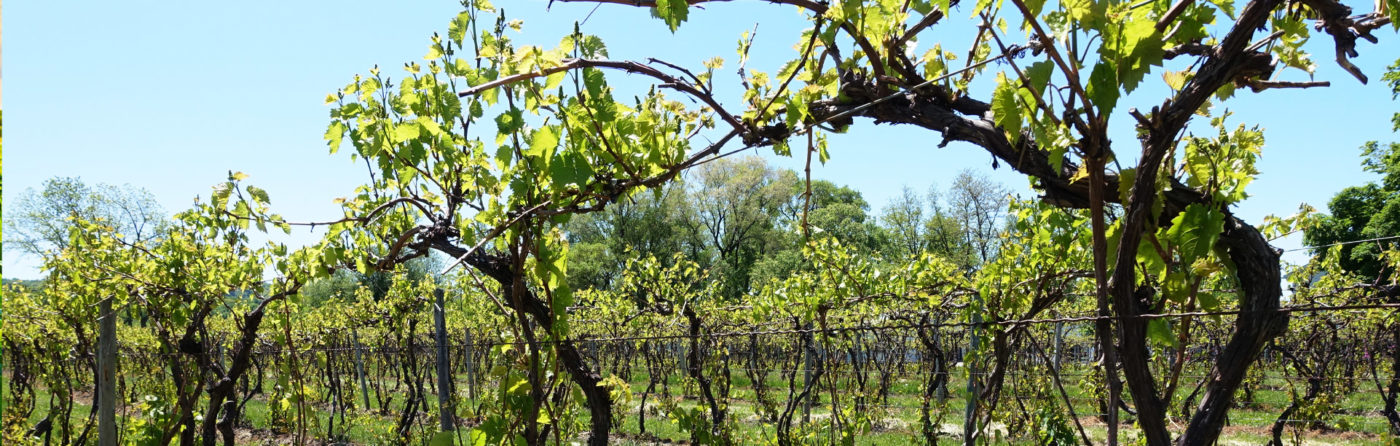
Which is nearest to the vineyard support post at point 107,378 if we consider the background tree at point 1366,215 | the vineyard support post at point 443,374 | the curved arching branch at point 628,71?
the vineyard support post at point 443,374

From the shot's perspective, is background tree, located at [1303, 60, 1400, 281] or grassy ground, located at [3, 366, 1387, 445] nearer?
grassy ground, located at [3, 366, 1387, 445]

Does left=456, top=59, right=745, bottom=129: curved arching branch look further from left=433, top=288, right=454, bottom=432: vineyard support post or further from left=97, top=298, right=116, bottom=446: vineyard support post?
left=97, top=298, right=116, bottom=446: vineyard support post

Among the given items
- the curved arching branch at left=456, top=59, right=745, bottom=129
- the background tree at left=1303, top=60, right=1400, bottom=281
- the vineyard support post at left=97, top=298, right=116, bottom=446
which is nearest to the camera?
the curved arching branch at left=456, top=59, right=745, bottom=129

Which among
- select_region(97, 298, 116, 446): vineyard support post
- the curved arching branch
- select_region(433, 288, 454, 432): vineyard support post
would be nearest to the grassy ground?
select_region(433, 288, 454, 432): vineyard support post

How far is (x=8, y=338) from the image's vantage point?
22.4ft

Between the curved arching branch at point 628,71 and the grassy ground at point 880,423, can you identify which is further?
the grassy ground at point 880,423

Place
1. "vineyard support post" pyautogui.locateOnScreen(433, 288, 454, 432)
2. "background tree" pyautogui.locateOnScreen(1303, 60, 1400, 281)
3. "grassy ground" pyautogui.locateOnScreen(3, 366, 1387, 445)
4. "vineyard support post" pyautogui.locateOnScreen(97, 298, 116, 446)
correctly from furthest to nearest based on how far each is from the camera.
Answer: "background tree" pyautogui.locateOnScreen(1303, 60, 1400, 281), "grassy ground" pyautogui.locateOnScreen(3, 366, 1387, 445), "vineyard support post" pyautogui.locateOnScreen(433, 288, 454, 432), "vineyard support post" pyautogui.locateOnScreen(97, 298, 116, 446)

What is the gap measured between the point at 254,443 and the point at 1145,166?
9159 mm

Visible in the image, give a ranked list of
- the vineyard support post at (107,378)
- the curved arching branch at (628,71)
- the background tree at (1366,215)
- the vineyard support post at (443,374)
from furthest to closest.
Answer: the background tree at (1366,215) < the vineyard support post at (443,374) < the vineyard support post at (107,378) < the curved arching branch at (628,71)

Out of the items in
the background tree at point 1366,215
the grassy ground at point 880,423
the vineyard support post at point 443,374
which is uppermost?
the background tree at point 1366,215

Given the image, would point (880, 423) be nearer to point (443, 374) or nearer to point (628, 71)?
point (443, 374)

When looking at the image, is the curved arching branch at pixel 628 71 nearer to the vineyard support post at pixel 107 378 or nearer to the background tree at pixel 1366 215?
the vineyard support post at pixel 107 378

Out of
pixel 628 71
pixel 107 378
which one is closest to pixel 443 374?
pixel 107 378

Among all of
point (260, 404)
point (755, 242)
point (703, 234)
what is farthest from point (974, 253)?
point (260, 404)
